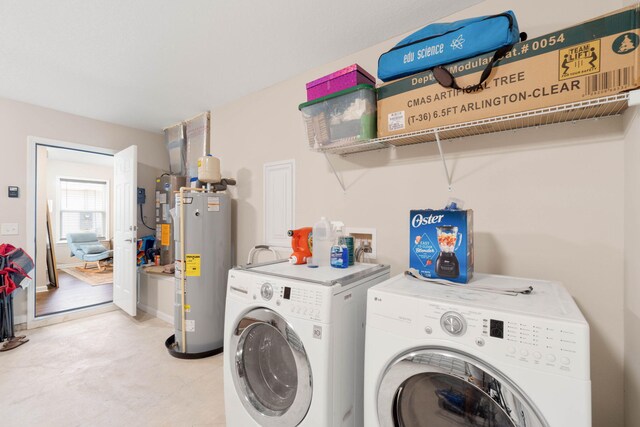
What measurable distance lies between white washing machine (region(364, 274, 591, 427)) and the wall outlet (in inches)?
29.4

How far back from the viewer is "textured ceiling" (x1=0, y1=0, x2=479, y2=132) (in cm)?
162

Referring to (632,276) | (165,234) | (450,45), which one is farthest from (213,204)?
(632,276)

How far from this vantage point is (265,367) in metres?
1.45

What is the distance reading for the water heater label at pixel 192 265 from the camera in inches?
94.8

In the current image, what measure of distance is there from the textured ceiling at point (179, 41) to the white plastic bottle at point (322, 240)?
1.24 metres

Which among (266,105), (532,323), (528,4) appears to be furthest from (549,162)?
(266,105)

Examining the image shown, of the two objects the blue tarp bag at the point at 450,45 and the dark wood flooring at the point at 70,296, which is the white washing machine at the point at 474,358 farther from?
the dark wood flooring at the point at 70,296

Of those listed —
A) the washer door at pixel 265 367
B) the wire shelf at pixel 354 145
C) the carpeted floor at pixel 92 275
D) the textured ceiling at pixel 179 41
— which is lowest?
the carpeted floor at pixel 92 275

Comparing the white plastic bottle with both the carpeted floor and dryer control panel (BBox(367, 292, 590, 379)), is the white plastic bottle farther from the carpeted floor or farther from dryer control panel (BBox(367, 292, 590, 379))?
the carpeted floor

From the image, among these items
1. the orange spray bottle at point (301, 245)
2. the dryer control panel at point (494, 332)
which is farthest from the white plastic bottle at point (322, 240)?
the dryer control panel at point (494, 332)

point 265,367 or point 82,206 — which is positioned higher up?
point 82,206

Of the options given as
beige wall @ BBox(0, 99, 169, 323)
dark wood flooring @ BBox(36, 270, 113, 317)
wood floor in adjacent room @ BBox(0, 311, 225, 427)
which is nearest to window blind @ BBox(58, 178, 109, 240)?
dark wood flooring @ BBox(36, 270, 113, 317)

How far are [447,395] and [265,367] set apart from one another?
0.90m

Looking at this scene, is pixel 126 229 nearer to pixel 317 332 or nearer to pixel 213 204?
pixel 213 204
